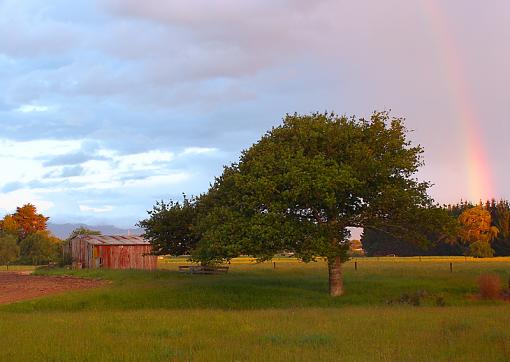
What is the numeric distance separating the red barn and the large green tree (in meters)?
38.4

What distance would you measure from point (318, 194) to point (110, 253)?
47.6 metres

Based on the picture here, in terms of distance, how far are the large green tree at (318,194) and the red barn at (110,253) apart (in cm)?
3845

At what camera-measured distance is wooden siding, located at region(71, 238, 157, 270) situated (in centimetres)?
7406

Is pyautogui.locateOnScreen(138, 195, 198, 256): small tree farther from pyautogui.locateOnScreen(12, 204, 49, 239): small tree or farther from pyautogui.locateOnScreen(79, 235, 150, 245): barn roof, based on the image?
pyautogui.locateOnScreen(12, 204, 49, 239): small tree

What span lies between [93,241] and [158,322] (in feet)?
185

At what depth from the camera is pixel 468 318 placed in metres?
21.7

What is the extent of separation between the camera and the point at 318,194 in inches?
1328

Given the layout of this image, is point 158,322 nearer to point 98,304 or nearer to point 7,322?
point 7,322

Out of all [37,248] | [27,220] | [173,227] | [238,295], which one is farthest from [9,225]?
[238,295]

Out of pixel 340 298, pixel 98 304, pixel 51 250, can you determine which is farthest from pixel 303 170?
pixel 51 250

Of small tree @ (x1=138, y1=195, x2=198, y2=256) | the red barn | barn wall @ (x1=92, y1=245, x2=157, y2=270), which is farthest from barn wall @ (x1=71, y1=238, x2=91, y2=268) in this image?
small tree @ (x1=138, y1=195, x2=198, y2=256)

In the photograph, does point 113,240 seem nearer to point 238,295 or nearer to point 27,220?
point 238,295

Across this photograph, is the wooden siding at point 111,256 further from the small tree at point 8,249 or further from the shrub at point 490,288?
the shrub at point 490,288

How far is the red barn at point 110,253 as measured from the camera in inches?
2918
